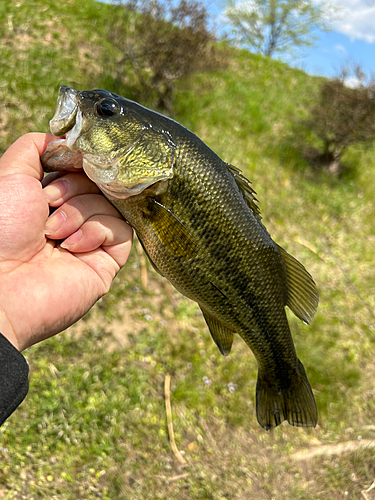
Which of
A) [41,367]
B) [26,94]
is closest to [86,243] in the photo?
[41,367]

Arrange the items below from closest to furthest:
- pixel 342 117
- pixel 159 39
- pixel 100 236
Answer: pixel 100 236 < pixel 159 39 < pixel 342 117

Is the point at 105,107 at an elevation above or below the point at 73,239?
above

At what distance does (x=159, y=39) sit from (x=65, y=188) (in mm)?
5649

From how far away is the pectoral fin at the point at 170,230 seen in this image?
1840 mm

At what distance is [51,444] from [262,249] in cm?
273

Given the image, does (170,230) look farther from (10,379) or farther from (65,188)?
(10,379)

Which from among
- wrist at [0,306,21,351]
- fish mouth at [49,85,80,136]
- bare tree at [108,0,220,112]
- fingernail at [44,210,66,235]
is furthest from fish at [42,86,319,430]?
bare tree at [108,0,220,112]

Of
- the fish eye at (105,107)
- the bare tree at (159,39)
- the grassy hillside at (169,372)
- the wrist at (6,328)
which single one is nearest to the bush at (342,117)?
the grassy hillside at (169,372)

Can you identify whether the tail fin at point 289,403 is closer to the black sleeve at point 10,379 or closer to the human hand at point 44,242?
the human hand at point 44,242

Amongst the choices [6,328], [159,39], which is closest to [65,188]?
[6,328]

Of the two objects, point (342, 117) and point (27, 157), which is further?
point (342, 117)

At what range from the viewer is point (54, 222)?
1976mm

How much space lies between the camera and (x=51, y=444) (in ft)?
10.7

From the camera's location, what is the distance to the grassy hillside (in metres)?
3.35
